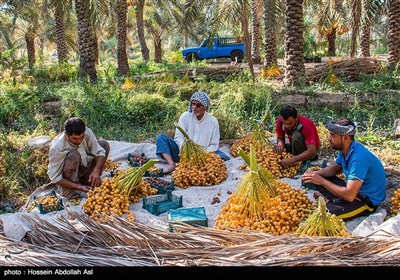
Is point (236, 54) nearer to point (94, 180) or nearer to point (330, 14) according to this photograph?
point (330, 14)

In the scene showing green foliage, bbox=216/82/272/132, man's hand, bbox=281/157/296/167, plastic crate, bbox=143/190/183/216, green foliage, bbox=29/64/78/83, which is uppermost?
green foliage, bbox=29/64/78/83

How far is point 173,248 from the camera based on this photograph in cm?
256

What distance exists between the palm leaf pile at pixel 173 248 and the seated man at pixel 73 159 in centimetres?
Result: 170

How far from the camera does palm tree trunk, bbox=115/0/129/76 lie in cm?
1592

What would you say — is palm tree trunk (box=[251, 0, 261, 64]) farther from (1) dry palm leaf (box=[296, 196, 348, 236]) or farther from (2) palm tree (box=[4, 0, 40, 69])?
Result: (1) dry palm leaf (box=[296, 196, 348, 236])

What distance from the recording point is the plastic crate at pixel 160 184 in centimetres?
480

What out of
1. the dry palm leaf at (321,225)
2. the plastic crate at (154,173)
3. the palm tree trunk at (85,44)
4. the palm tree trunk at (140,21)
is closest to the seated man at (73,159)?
the plastic crate at (154,173)

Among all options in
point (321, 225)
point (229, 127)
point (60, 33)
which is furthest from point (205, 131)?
point (60, 33)

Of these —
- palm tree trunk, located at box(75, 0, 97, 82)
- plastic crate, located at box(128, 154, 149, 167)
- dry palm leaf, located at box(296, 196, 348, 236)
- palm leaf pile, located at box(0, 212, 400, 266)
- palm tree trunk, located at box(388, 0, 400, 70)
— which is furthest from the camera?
palm tree trunk, located at box(75, 0, 97, 82)

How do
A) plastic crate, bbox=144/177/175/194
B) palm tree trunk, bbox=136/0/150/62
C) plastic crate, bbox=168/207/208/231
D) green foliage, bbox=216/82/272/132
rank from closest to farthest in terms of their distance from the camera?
plastic crate, bbox=168/207/208/231
plastic crate, bbox=144/177/175/194
green foliage, bbox=216/82/272/132
palm tree trunk, bbox=136/0/150/62

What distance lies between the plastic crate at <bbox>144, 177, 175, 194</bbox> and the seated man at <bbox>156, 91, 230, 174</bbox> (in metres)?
0.69

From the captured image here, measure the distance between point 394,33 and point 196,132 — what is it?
26.9 feet

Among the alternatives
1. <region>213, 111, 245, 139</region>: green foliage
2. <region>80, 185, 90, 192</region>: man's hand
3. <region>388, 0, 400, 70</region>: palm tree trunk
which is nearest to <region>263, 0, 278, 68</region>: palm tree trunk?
<region>388, 0, 400, 70</region>: palm tree trunk
